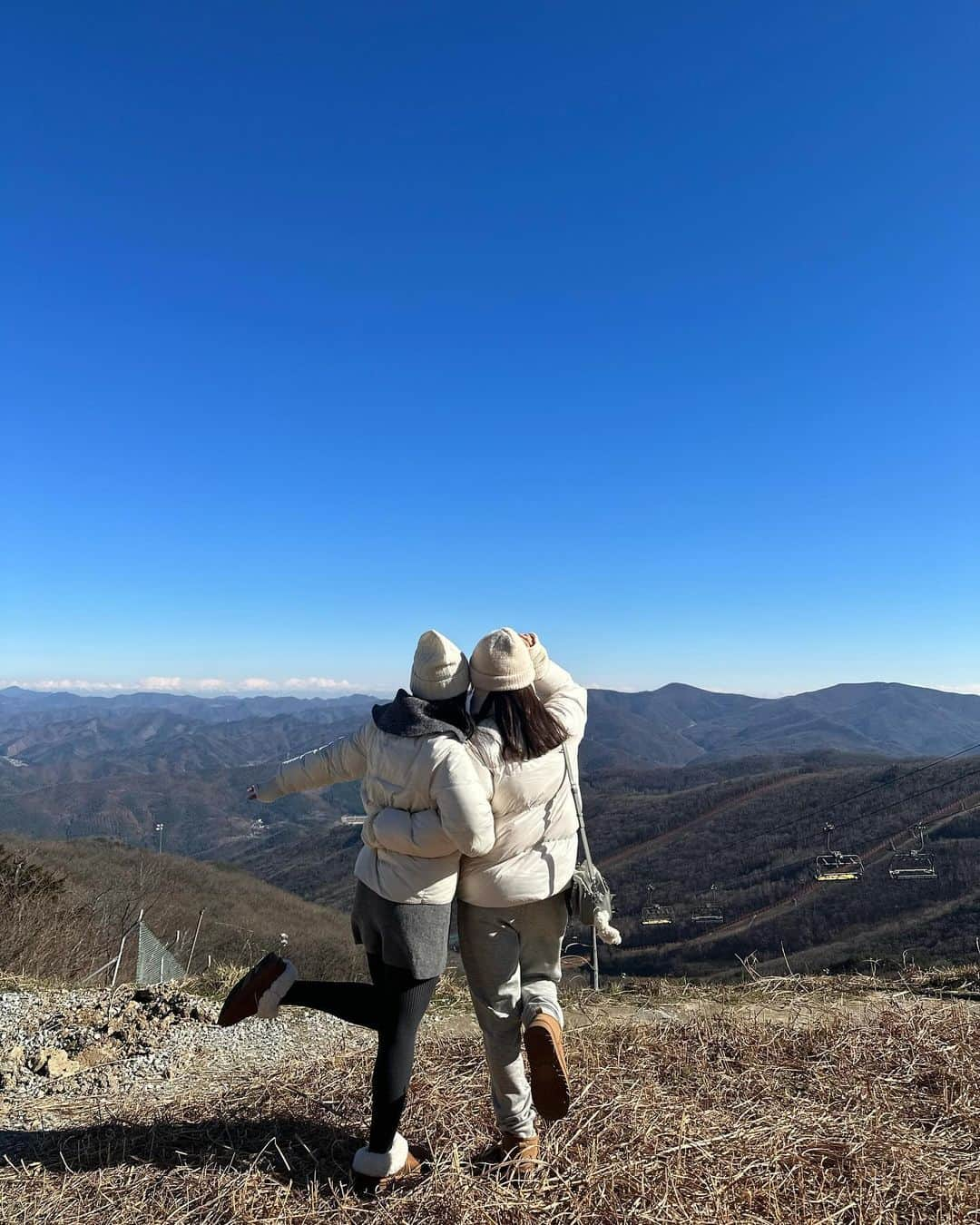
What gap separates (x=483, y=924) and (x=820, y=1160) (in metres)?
1.44

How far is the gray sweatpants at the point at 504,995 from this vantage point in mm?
2668

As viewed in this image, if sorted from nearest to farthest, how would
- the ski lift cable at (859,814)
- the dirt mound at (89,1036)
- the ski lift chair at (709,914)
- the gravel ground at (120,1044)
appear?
the gravel ground at (120,1044) < the dirt mound at (89,1036) < the ski lift chair at (709,914) < the ski lift cable at (859,814)

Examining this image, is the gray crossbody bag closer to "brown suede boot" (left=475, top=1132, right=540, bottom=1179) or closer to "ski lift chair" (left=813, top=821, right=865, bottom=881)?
"brown suede boot" (left=475, top=1132, right=540, bottom=1179)

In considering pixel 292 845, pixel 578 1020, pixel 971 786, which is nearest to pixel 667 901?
pixel 971 786

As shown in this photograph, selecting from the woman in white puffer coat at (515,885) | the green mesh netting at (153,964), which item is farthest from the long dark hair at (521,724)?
the green mesh netting at (153,964)

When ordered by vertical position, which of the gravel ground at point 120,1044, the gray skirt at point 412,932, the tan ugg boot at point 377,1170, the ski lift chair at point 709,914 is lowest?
the ski lift chair at point 709,914

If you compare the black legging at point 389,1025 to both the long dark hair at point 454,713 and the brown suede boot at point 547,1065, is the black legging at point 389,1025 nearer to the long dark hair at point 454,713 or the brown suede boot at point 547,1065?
the brown suede boot at point 547,1065

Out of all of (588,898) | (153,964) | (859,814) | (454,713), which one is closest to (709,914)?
(859,814)

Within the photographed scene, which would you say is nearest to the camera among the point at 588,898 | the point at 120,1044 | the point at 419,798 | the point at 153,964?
the point at 419,798

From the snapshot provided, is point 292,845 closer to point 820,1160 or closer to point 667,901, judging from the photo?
point 667,901

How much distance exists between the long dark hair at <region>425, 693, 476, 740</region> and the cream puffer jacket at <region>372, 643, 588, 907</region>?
0.13ft

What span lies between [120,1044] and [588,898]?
2.89 m

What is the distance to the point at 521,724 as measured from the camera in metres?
2.66

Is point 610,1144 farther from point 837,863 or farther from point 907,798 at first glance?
point 907,798
